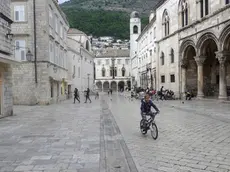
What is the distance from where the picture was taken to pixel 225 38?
72.6 ft

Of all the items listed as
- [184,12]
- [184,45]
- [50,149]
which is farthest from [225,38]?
[50,149]

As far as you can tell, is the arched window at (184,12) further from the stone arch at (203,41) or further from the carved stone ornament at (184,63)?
the stone arch at (203,41)

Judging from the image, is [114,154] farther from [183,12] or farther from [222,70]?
[183,12]

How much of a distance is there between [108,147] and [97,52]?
10408 centimetres

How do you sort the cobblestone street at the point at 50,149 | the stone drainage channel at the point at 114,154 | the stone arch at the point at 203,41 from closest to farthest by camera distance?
the stone drainage channel at the point at 114,154
the cobblestone street at the point at 50,149
the stone arch at the point at 203,41

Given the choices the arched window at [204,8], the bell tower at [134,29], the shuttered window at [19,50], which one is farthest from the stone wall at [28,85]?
the bell tower at [134,29]

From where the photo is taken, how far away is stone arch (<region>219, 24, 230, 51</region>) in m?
21.8

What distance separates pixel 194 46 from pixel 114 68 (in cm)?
7740

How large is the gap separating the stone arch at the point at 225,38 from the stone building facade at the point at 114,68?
80690 millimetres

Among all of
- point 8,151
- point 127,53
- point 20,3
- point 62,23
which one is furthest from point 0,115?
point 127,53

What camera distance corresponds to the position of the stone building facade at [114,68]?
104 metres

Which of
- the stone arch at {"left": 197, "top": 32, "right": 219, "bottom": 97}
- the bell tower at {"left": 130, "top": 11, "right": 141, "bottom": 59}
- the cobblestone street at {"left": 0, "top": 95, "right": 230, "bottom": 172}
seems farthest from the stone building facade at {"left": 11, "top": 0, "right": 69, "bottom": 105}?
the bell tower at {"left": 130, "top": 11, "right": 141, "bottom": 59}

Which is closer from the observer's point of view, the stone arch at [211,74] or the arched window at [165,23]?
the stone arch at [211,74]

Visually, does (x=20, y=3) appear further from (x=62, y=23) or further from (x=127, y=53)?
(x=127, y=53)
